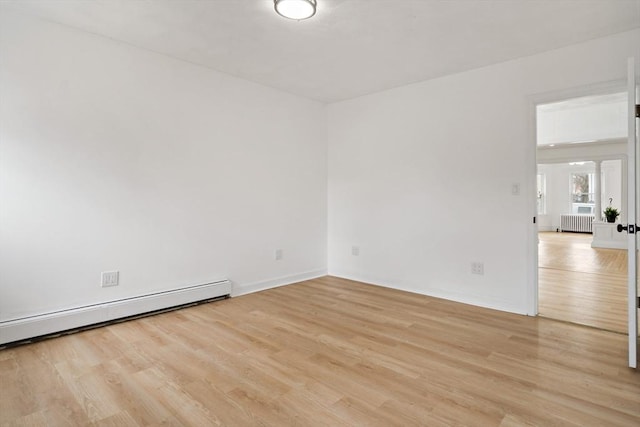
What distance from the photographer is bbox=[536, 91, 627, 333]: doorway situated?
3572 millimetres

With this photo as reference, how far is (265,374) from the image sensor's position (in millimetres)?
2168

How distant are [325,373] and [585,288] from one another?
382cm

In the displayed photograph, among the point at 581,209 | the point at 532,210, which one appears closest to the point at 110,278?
the point at 532,210

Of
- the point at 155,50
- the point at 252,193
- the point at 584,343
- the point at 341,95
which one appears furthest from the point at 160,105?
the point at 584,343

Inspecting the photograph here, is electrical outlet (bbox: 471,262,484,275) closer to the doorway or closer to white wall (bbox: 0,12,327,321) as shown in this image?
the doorway

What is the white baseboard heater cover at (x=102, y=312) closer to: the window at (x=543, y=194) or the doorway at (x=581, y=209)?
the doorway at (x=581, y=209)

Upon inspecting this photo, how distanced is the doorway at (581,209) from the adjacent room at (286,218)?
11cm

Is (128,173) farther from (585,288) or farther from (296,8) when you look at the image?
(585,288)

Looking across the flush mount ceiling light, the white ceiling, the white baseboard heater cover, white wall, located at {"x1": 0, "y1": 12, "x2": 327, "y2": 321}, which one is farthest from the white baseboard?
the flush mount ceiling light

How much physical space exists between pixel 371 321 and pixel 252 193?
204 centimetres

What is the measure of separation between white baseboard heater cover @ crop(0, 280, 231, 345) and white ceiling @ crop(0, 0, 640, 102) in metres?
2.32

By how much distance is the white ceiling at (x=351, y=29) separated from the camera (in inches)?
97.4

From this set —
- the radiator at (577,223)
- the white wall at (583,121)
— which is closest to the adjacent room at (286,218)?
the white wall at (583,121)

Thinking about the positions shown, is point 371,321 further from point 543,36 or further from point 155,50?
point 155,50
